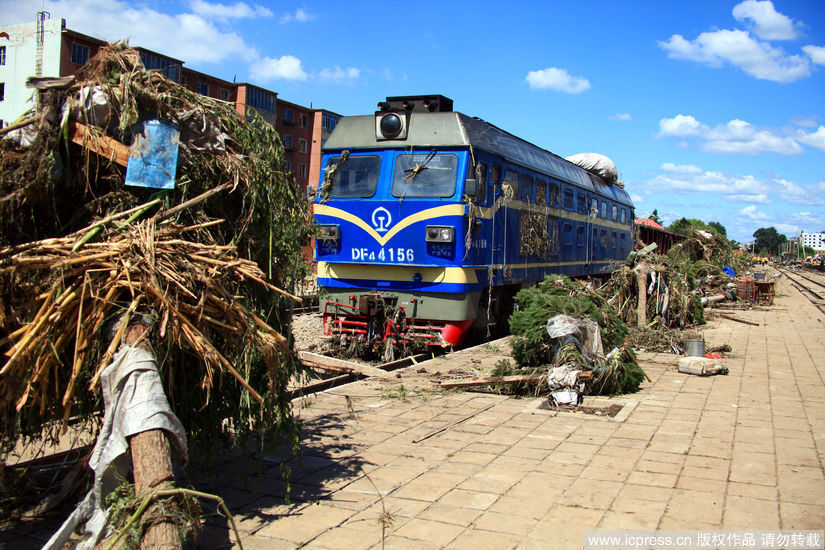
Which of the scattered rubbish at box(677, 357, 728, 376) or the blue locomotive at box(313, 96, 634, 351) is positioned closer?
the scattered rubbish at box(677, 357, 728, 376)

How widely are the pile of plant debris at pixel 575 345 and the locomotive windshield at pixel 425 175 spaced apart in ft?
6.77

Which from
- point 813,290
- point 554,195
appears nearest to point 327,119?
point 813,290

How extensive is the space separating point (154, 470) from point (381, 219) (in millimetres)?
6852

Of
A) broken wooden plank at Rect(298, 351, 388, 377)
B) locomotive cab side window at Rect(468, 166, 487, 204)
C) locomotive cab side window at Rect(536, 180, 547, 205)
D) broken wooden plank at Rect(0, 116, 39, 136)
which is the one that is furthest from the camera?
locomotive cab side window at Rect(536, 180, 547, 205)

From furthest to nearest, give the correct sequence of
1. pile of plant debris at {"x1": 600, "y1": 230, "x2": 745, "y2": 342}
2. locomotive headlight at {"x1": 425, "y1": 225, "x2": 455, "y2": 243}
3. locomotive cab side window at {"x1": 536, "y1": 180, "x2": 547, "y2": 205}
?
locomotive cab side window at {"x1": 536, "y1": 180, "x2": 547, "y2": 205}, pile of plant debris at {"x1": 600, "y1": 230, "x2": 745, "y2": 342}, locomotive headlight at {"x1": 425, "y1": 225, "x2": 455, "y2": 243}

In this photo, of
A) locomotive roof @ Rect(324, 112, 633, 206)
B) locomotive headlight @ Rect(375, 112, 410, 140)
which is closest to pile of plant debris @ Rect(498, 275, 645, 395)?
locomotive roof @ Rect(324, 112, 633, 206)

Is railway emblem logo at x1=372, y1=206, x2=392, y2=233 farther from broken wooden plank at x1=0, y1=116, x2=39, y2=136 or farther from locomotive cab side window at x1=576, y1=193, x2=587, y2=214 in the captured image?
locomotive cab side window at x1=576, y1=193, x2=587, y2=214

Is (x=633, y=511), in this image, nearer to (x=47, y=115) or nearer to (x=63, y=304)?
(x=63, y=304)

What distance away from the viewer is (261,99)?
51.7 m

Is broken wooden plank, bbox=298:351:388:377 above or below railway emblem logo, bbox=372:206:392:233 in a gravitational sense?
below

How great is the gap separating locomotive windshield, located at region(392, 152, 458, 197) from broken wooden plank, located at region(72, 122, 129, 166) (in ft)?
20.1

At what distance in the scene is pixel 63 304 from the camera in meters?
3.11

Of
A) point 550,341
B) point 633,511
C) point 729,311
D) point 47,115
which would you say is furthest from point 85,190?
point 729,311

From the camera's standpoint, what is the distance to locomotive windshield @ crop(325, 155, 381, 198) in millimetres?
9875
